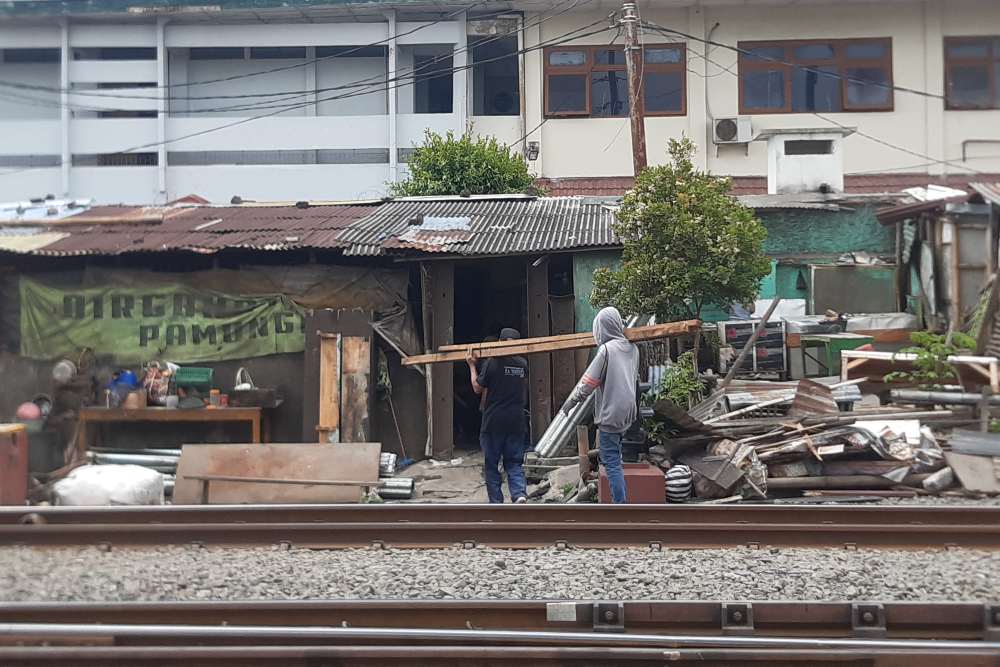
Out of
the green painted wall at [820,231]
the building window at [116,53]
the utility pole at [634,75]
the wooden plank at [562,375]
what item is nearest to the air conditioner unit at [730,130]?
the utility pole at [634,75]

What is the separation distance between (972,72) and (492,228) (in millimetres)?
20843

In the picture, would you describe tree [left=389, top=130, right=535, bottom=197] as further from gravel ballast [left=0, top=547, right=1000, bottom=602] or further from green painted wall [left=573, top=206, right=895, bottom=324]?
gravel ballast [left=0, top=547, right=1000, bottom=602]

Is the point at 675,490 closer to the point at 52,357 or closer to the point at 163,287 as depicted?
the point at 163,287

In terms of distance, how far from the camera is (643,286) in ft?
38.5

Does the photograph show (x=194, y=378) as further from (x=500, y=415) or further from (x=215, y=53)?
(x=215, y=53)

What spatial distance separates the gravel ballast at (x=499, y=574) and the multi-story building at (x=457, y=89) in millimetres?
20929

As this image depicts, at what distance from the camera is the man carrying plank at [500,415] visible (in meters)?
9.27

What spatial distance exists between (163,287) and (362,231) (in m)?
2.93

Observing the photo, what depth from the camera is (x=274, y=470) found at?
9.69m

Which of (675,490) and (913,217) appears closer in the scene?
(675,490)

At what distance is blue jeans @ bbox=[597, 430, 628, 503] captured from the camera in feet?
26.8

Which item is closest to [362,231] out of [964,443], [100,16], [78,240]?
[78,240]

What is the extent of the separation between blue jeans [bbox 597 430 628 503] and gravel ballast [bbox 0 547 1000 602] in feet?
4.61

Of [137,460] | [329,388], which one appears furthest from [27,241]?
[329,388]
